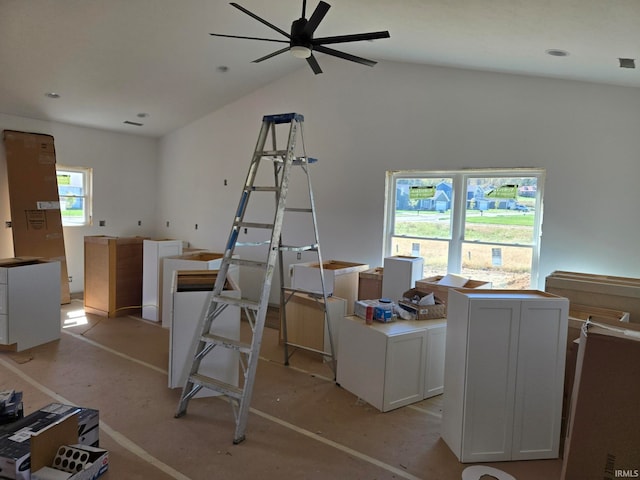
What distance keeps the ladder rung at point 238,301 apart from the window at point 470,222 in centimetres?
260

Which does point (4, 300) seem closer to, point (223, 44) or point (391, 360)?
point (223, 44)

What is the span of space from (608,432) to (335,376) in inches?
83.3

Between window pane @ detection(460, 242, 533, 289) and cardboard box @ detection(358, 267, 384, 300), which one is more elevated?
window pane @ detection(460, 242, 533, 289)

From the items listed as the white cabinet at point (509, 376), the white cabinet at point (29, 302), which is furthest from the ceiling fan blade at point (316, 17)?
the white cabinet at point (29, 302)

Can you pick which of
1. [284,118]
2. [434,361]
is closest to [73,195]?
[284,118]

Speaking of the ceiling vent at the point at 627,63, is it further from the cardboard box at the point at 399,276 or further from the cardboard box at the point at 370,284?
the cardboard box at the point at 370,284

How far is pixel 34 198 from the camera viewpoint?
5742 mm

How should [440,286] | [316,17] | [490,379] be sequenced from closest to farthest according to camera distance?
[490,379], [316,17], [440,286]

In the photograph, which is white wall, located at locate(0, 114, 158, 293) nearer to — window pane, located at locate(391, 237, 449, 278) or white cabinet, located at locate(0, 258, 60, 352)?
white cabinet, located at locate(0, 258, 60, 352)

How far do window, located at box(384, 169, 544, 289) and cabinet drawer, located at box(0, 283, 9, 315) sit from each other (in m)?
4.04

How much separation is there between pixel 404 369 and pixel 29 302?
12.3 feet

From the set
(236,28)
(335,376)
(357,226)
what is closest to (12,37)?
(236,28)

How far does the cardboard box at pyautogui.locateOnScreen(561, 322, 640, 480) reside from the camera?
74.9 inches

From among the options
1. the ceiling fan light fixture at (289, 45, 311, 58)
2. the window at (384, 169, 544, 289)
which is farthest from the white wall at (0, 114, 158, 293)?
the ceiling fan light fixture at (289, 45, 311, 58)
